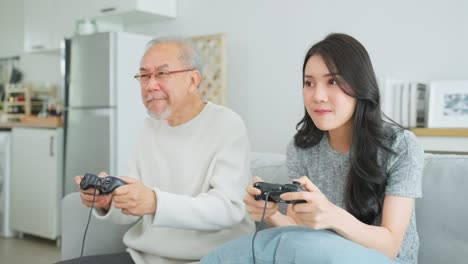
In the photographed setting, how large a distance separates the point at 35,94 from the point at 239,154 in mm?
3924

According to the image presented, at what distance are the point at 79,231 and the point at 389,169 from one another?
1.00 m

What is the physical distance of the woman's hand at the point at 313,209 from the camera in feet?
3.58

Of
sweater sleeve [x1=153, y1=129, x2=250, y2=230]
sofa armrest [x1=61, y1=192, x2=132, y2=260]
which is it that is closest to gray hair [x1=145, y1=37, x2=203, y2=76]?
sweater sleeve [x1=153, y1=129, x2=250, y2=230]

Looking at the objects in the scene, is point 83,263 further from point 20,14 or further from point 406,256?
point 20,14

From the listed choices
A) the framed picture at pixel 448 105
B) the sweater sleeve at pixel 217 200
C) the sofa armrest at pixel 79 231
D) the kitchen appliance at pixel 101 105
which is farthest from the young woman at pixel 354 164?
the kitchen appliance at pixel 101 105

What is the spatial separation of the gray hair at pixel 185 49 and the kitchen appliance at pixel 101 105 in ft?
7.14

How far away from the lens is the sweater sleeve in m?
1.41

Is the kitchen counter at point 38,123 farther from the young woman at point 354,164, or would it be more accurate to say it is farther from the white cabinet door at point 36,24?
the young woman at point 354,164

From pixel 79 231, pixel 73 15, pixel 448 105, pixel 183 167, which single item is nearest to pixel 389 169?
pixel 183 167

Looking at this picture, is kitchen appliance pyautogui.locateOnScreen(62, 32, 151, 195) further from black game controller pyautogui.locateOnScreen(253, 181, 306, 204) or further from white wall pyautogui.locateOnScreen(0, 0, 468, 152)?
black game controller pyautogui.locateOnScreen(253, 181, 306, 204)

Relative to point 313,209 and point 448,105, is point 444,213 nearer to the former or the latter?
point 313,209

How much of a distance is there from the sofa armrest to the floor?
1886 mm

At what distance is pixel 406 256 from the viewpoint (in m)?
1.35

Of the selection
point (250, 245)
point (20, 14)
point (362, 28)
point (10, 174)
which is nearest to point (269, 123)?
point (362, 28)
